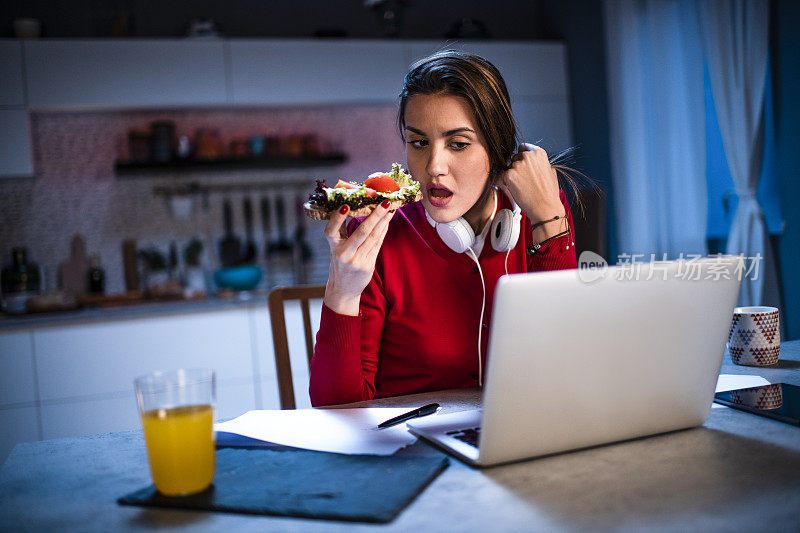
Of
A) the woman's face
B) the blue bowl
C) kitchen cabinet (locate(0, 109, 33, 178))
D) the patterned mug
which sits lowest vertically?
the patterned mug

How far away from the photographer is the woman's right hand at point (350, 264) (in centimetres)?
126

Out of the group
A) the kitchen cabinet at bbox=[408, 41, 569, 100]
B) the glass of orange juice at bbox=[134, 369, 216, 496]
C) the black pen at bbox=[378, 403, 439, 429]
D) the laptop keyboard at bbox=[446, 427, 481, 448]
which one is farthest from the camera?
the kitchen cabinet at bbox=[408, 41, 569, 100]

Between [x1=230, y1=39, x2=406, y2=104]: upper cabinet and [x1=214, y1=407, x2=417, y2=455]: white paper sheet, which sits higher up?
[x1=230, y1=39, x2=406, y2=104]: upper cabinet

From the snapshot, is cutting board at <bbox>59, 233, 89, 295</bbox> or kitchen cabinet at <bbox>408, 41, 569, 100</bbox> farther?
kitchen cabinet at <bbox>408, 41, 569, 100</bbox>

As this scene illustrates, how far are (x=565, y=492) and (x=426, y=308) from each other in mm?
772

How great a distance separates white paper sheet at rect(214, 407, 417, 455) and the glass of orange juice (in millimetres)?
164

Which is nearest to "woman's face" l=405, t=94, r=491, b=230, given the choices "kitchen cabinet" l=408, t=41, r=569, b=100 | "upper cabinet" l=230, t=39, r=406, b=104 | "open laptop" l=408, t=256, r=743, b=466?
"open laptop" l=408, t=256, r=743, b=466

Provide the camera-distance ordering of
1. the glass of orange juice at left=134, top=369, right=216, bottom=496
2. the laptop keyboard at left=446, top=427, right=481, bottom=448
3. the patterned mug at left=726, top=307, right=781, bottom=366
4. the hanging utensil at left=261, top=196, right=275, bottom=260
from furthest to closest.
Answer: the hanging utensil at left=261, top=196, right=275, bottom=260, the patterned mug at left=726, top=307, right=781, bottom=366, the laptop keyboard at left=446, top=427, right=481, bottom=448, the glass of orange juice at left=134, top=369, right=216, bottom=496

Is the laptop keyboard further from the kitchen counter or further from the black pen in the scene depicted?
the kitchen counter

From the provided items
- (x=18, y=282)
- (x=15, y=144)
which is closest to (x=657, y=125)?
(x=15, y=144)

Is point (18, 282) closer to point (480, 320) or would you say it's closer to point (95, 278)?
point (95, 278)

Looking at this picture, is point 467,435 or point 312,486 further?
point 467,435

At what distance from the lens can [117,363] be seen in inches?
121

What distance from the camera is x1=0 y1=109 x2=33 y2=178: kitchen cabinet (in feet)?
10.6
